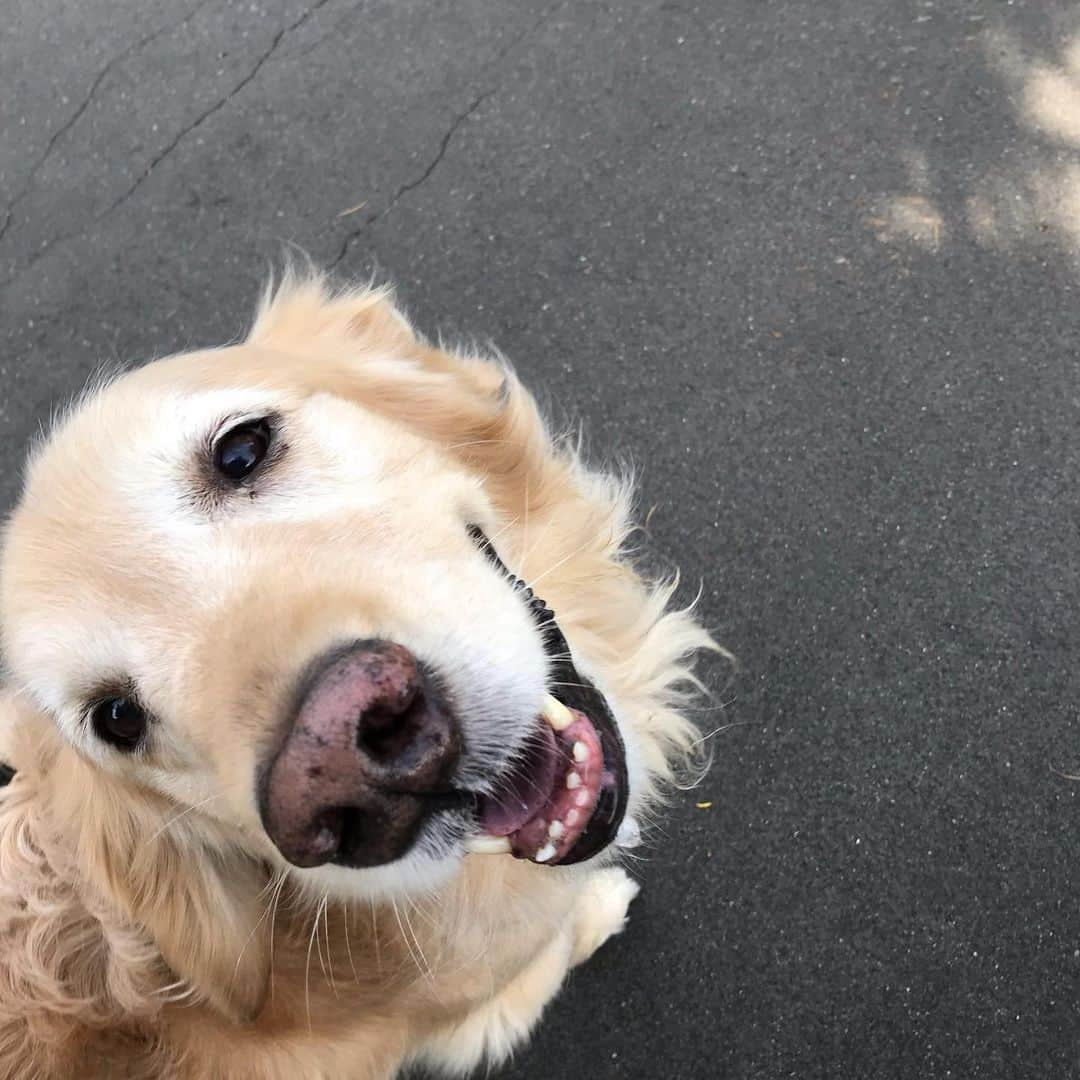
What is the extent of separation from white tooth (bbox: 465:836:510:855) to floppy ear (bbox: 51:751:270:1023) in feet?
2.07

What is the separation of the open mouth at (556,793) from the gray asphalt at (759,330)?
3.63 ft

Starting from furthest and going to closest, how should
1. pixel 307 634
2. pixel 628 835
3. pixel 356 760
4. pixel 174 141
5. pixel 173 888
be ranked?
pixel 174 141
pixel 628 835
pixel 173 888
pixel 307 634
pixel 356 760

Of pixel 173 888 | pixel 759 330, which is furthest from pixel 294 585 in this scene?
pixel 759 330

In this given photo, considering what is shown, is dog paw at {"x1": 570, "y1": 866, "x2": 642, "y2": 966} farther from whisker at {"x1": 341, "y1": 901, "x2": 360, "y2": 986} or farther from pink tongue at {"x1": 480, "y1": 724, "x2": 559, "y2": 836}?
pink tongue at {"x1": 480, "y1": 724, "x2": 559, "y2": 836}

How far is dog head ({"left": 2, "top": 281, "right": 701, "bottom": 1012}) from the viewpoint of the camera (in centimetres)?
116

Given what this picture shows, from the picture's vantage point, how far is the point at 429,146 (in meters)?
3.41

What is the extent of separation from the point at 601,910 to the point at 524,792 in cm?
118

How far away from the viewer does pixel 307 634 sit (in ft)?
3.98

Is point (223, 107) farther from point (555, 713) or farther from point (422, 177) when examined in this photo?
point (555, 713)

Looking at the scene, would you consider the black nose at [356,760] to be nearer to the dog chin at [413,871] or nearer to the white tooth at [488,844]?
the dog chin at [413,871]

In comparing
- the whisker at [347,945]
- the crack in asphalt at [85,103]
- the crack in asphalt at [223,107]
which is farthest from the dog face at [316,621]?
the crack in asphalt at [85,103]

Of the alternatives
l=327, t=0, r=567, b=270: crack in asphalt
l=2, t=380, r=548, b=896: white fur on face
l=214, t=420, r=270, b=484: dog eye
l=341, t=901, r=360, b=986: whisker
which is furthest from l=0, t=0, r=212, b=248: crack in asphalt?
l=341, t=901, r=360, b=986: whisker

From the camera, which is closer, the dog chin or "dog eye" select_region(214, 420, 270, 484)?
the dog chin

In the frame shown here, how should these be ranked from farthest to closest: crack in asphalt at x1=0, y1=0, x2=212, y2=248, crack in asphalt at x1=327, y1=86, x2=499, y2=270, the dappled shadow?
crack in asphalt at x1=0, y1=0, x2=212, y2=248 < crack in asphalt at x1=327, y1=86, x2=499, y2=270 < the dappled shadow
